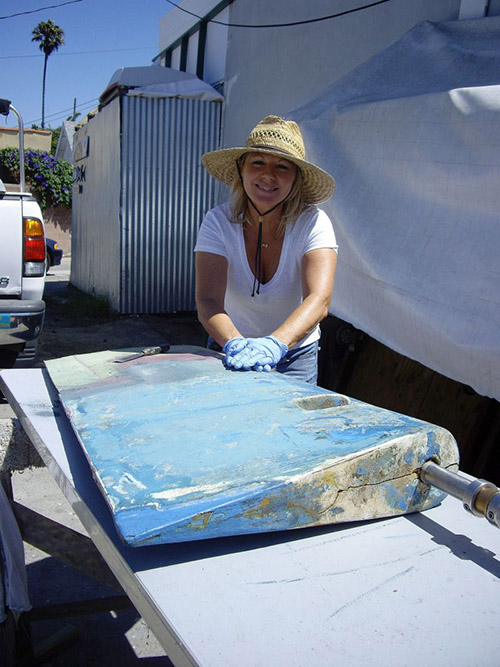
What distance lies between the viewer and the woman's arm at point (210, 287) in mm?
2345

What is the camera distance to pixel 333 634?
0.90 m

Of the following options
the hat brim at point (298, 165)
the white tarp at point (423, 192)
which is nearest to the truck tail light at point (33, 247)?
the white tarp at point (423, 192)

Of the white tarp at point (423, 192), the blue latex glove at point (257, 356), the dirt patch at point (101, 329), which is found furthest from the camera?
the dirt patch at point (101, 329)

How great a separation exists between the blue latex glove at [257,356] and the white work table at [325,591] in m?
0.74

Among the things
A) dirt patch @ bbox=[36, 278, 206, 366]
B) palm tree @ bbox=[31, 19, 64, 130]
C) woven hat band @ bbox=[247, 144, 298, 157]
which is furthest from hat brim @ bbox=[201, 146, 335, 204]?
palm tree @ bbox=[31, 19, 64, 130]

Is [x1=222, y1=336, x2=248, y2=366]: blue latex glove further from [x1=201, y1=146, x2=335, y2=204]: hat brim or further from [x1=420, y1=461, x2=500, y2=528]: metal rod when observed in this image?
[x1=420, y1=461, x2=500, y2=528]: metal rod

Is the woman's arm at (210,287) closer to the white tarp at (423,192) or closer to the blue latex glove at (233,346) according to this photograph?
the blue latex glove at (233,346)

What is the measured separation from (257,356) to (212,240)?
25.7 inches

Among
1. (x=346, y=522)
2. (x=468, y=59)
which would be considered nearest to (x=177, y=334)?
(x=468, y=59)

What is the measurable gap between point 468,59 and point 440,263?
1.18 metres

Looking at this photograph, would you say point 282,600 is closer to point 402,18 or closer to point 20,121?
point 402,18

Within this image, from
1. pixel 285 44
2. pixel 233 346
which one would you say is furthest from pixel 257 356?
pixel 285 44

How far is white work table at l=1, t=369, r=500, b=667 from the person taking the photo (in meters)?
0.88

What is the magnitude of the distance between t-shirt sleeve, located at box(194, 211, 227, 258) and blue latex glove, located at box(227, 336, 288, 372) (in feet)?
1.61
